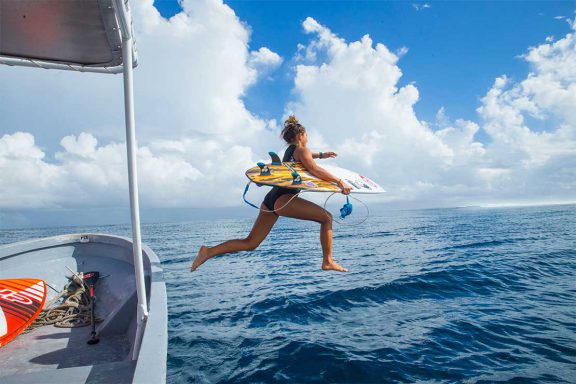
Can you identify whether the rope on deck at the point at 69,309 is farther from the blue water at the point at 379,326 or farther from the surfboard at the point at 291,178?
the surfboard at the point at 291,178

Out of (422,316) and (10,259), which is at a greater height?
(10,259)

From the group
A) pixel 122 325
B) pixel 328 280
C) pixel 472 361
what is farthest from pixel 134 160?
pixel 328 280

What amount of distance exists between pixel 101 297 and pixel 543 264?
16.9 metres

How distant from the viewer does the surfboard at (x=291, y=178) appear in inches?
150

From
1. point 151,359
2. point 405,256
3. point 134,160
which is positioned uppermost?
point 134,160

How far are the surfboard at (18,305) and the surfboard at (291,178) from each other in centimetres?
455

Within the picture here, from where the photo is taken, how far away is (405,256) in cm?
1711

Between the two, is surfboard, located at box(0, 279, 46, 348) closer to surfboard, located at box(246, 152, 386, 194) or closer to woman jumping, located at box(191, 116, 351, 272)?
woman jumping, located at box(191, 116, 351, 272)

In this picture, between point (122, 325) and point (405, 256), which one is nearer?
point (122, 325)

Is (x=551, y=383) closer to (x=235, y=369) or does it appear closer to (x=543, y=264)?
(x=235, y=369)

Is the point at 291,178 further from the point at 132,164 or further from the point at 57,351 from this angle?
the point at 57,351

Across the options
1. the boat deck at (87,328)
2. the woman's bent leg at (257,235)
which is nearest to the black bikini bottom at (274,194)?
the woman's bent leg at (257,235)

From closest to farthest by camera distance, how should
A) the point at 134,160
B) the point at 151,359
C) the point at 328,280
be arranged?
the point at 151,359 < the point at 134,160 < the point at 328,280

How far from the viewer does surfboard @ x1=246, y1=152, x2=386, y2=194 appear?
3.81 meters
